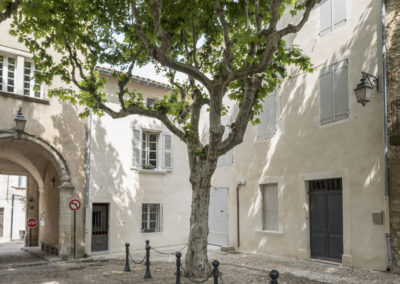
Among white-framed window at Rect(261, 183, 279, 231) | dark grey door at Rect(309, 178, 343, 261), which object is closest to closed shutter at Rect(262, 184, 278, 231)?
white-framed window at Rect(261, 183, 279, 231)

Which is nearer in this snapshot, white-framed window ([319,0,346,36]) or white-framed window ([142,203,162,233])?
white-framed window ([319,0,346,36])

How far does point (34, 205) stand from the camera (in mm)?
18328

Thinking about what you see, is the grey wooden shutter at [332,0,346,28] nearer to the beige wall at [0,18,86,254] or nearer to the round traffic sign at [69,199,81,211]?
the beige wall at [0,18,86,254]

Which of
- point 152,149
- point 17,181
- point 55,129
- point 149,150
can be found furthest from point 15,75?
point 17,181

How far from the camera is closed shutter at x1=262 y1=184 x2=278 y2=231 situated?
43.4ft

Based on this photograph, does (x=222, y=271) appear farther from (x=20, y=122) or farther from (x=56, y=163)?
(x=20, y=122)

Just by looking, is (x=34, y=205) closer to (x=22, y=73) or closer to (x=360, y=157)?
(x=22, y=73)

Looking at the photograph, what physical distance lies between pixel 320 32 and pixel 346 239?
6.17 m

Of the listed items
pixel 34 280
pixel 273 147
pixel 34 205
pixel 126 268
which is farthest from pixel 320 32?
pixel 34 205

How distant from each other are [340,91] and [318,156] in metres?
1.99

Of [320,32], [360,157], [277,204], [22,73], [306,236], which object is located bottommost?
[306,236]

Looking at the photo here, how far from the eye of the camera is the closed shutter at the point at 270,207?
13.2 meters

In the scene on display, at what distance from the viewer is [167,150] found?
16562mm

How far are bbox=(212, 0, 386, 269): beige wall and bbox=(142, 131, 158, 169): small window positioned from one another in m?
3.39
